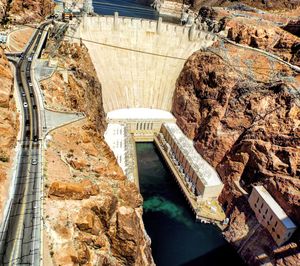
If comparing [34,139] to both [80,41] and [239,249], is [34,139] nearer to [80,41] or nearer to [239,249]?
[239,249]

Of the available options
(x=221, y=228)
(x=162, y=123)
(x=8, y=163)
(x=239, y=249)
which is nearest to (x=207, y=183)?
(x=221, y=228)

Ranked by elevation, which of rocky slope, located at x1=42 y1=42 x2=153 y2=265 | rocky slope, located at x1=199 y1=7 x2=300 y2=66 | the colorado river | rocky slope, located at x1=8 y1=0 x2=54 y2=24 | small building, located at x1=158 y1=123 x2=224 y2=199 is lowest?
the colorado river

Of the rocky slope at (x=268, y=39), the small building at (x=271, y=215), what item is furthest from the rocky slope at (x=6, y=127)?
the rocky slope at (x=268, y=39)

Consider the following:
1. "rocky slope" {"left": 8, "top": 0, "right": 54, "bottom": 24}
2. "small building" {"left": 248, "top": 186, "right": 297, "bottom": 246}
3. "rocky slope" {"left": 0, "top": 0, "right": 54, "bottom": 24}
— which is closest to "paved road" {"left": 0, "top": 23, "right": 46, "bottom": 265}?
"small building" {"left": 248, "top": 186, "right": 297, "bottom": 246}

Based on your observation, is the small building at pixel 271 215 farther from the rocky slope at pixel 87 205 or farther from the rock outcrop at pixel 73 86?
the rock outcrop at pixel 73 86

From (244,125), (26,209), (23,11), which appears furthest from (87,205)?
(23,11)

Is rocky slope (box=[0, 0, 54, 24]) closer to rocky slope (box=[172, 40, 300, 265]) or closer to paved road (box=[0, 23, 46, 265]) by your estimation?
rocky slope (box=[172, 40, 300, 265])

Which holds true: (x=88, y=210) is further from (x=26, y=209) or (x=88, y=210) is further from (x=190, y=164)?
(x=190, y=164)
